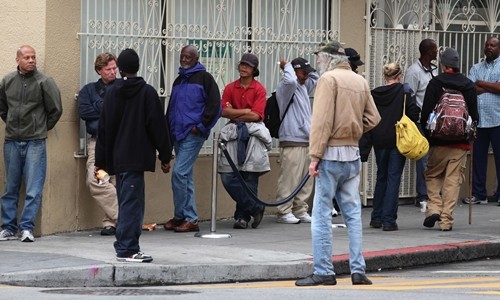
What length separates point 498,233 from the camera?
14242 mm

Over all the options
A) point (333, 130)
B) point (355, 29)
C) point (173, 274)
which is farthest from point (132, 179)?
point (355, 29)

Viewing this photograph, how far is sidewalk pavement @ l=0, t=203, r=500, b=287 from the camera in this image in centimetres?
1098

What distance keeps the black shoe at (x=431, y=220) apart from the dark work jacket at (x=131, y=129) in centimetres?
409

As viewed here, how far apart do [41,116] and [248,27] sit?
A: 129 inches

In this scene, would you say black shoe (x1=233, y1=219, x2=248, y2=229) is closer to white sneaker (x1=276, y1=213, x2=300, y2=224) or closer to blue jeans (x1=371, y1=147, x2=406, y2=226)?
white sneaker (x1=276, y1=213, x2=300, y2=224)

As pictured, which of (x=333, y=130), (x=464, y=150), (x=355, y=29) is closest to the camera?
(x=333, y=130)

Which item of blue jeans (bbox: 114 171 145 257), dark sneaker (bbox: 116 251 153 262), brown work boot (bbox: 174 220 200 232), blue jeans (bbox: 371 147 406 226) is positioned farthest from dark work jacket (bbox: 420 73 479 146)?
dark sneaker (bbox: 116 251 153 262)

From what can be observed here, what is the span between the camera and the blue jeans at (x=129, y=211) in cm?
1134

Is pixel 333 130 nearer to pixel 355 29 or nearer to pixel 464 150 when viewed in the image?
pixel 464 150

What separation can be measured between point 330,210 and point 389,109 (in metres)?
3.91

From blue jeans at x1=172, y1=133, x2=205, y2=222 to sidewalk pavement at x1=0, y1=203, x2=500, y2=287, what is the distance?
0.88ft

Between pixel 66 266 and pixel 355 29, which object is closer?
pixel 66 266

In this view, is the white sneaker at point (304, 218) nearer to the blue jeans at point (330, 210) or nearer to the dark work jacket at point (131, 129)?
the dark work jacket at point (131, 129)

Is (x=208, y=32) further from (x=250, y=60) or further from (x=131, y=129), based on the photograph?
(x=131, y=129)
